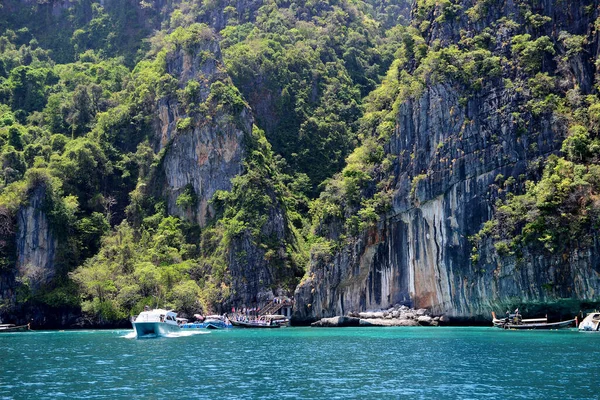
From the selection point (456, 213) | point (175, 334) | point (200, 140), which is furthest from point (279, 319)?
point (200, 140)

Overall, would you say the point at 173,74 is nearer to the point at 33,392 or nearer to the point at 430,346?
the point at 430,346

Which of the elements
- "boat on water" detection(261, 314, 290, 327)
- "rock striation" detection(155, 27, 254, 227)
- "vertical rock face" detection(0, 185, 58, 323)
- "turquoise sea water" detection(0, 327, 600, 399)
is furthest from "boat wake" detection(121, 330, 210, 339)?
"rock striation" detection(155, 27, 254, 227)

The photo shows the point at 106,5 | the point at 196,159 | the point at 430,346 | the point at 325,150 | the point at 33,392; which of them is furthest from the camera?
the point at 106,5

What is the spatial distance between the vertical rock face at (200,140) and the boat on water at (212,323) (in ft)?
50.6

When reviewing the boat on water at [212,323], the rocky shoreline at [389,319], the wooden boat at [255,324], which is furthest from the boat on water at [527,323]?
the boat on water at [212,323]

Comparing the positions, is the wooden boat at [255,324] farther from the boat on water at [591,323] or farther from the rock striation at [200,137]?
the boat on water at [591,323]

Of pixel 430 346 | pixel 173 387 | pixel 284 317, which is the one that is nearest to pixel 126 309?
pixel 284 317

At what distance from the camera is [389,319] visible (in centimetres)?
7262

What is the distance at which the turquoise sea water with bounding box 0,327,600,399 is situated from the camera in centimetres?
3106

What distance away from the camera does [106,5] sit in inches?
4936

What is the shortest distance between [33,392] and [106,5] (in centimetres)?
10172

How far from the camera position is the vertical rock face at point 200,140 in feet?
293

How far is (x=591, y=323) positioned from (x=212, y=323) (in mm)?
31453

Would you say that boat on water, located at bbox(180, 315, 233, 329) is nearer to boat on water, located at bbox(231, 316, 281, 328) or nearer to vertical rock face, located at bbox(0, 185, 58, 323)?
boat on water, located at bbox(231, 316, 281, 328)
